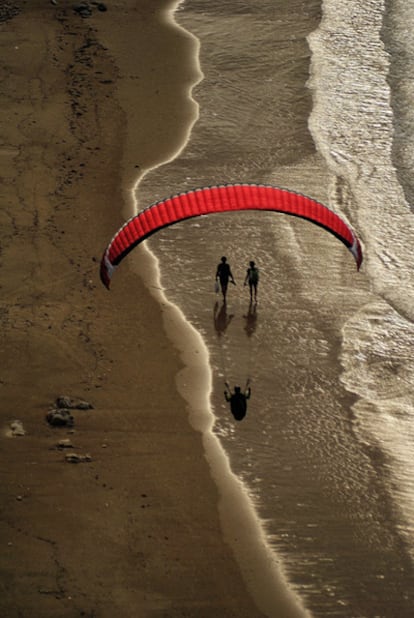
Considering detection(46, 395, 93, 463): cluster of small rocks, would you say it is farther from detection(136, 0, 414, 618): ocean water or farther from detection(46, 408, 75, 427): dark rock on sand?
detection(136, 0, 414, 618): ocean water

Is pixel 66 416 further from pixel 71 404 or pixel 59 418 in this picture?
pixel 71 404

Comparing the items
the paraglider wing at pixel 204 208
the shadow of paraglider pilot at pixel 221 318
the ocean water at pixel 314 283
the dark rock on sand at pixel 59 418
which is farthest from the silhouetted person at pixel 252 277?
the dark rock on sand at pixel 59 418

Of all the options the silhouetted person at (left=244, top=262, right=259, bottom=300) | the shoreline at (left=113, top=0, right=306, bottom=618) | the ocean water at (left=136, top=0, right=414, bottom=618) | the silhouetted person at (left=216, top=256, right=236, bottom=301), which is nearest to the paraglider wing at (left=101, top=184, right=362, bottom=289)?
the shoreline at (left=113, top=0, right=306, bottom=618)

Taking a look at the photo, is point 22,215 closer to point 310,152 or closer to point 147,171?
point 147,171

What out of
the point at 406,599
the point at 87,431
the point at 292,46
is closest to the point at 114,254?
the point at 87,431

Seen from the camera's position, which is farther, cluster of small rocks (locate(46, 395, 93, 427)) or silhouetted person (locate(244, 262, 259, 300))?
silhouetted person (locate(244, 262, 259, 300))

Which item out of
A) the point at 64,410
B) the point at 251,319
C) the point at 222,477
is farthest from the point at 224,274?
the point at 222,477
